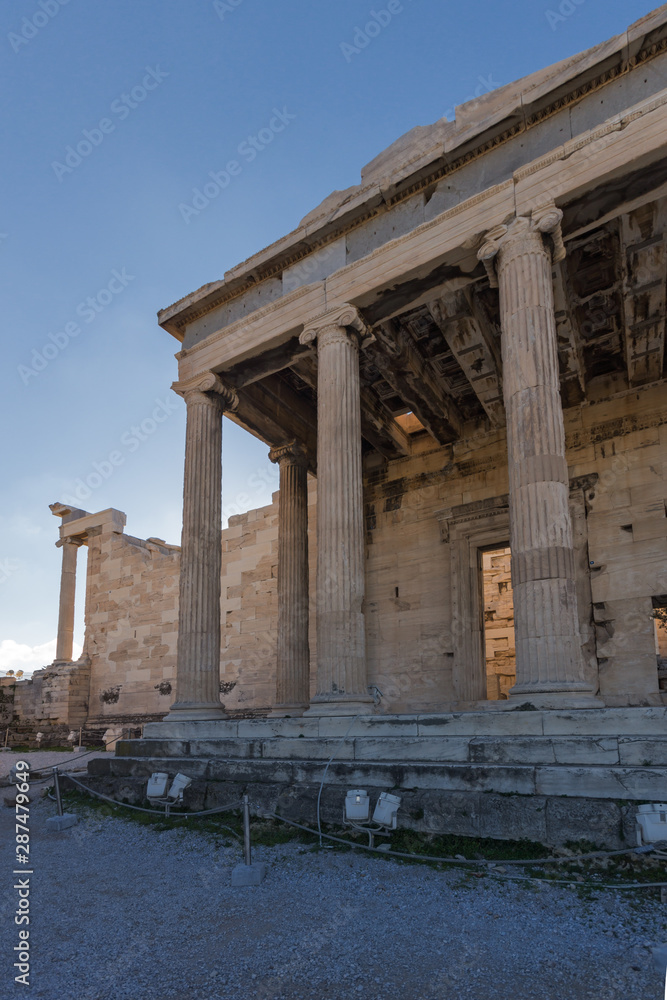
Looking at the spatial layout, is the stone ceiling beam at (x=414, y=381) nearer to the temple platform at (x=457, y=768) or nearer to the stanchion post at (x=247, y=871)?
the temple platform at (x=457, y=768)

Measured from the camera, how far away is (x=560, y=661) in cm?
855

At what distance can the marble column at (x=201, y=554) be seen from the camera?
495 inches

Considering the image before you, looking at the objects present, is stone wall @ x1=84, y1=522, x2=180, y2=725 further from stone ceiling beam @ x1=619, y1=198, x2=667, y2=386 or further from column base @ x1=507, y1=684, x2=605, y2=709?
column base @ x1=507, y1=684, x2=605, y2=709

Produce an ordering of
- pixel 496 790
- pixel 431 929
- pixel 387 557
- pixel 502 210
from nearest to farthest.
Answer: pixel 431 929 → pixel 496 790 → pixel 502 210 → pixel 387 557

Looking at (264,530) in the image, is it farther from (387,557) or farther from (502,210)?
(502,210)

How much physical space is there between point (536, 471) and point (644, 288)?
5532 millimetres

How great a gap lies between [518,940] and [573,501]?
36.5 ft

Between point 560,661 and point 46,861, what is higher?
point 560,661

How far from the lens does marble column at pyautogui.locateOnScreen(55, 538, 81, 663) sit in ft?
83.5

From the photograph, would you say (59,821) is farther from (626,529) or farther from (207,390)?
(626,529)

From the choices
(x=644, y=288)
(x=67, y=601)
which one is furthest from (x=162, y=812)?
(x=67, y=601)

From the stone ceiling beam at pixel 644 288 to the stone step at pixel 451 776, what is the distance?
8.67m

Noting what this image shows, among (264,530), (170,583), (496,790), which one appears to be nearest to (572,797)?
(496,790)

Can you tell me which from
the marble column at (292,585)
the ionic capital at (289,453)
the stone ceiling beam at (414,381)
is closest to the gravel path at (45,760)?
the marble column at (292,585)
